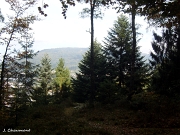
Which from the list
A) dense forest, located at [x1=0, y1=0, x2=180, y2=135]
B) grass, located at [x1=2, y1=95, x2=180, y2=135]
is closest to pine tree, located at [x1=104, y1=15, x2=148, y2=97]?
dense forest, located at [x1=0, y1=0, x2=180, y2=135]

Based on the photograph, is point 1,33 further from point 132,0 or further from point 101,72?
point 101,72

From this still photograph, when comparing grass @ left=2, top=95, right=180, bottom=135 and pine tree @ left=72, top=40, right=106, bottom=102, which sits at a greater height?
pine tree @ left=72, top=40, right=106, bottom=102

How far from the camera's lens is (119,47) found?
976 inches

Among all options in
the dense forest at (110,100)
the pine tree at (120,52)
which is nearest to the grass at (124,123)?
the dense forest at (110,100)

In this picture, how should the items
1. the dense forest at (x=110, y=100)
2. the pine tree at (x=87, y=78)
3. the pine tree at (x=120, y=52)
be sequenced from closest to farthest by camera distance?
1. the dense forest at (x=110, y=100)
2. the pine tree at (x=120, y=52)
3. the pine tree at (x=87, y=78)

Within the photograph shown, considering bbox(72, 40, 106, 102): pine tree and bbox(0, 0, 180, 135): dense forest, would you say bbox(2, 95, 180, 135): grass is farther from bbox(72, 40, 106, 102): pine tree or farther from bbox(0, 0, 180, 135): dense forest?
bbox(72, 40, 106, 102): pine tree

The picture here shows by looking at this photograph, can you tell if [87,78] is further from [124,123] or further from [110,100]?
[124,123]

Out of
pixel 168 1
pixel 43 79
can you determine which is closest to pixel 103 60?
pixel 43 79

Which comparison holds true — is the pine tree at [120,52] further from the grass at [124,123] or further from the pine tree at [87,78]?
the grass at [124,123]

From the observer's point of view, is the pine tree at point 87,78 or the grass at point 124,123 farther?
the pine tree at point 87,78

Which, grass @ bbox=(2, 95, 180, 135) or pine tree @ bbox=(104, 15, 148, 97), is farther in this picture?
pine tree @ bbox=(104, 15, 148, 97)

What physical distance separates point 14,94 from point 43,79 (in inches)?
862

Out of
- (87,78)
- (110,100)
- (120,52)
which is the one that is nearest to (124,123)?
(110,100)

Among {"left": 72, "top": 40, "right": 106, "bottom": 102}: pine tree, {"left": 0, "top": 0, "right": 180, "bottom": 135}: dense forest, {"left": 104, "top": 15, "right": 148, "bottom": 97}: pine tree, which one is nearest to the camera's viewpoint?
{"left": 0, "top": 0, "right": 180, "bottom": 135}: dense forest
